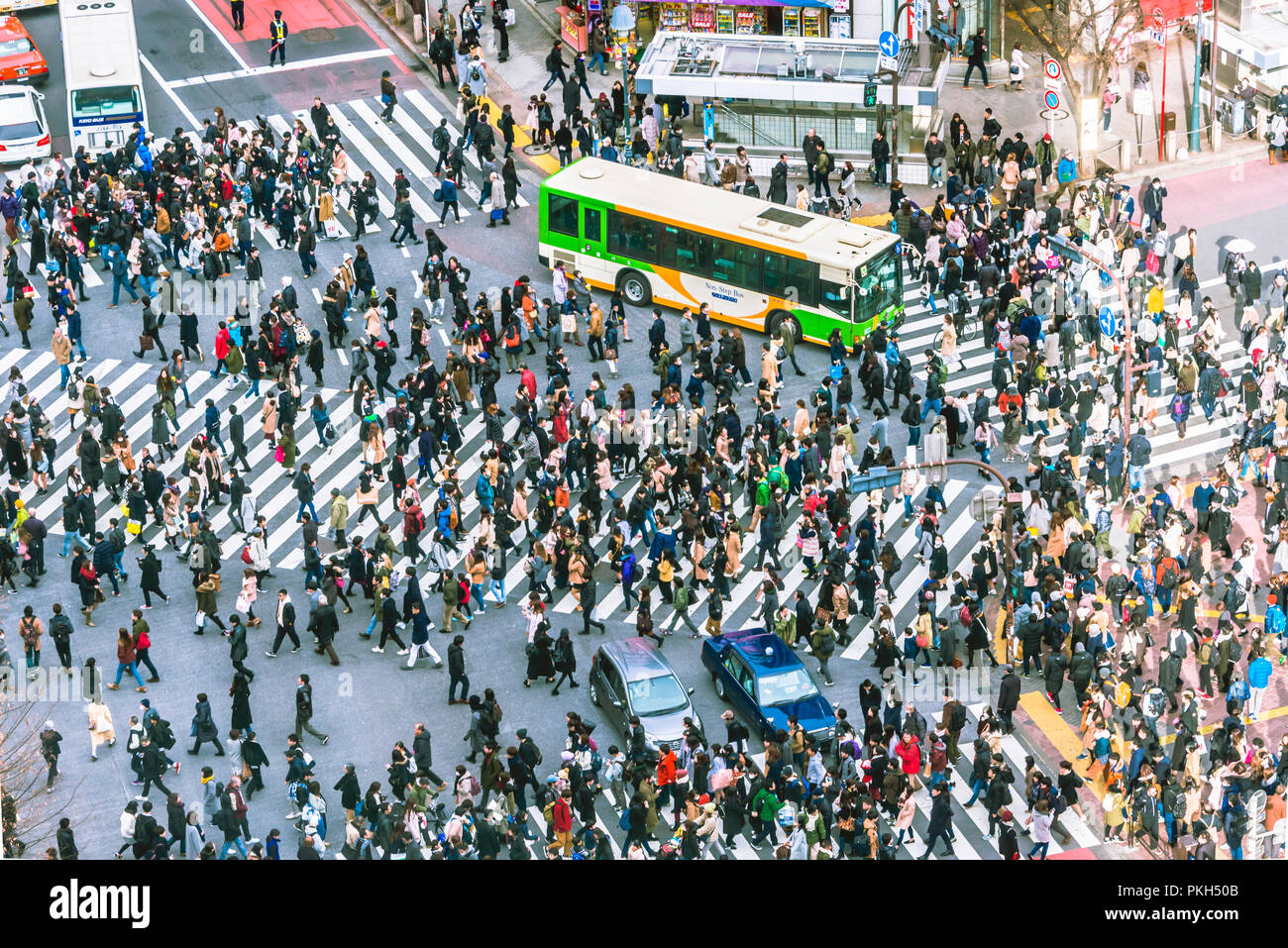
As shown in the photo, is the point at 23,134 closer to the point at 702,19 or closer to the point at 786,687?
the point at 702,19

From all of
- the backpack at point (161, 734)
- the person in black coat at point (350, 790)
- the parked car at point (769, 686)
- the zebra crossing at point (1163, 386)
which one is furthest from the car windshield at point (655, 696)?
the zebra crossing at point (1163, 386)

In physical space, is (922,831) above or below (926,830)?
below

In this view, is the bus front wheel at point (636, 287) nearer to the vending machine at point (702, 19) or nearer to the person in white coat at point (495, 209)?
the person in white coat at point (495, 209)

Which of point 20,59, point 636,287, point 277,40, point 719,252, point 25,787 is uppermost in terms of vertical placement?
point 277,40

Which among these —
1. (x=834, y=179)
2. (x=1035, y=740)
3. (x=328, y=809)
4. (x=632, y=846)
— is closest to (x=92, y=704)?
(x=328, y=809)

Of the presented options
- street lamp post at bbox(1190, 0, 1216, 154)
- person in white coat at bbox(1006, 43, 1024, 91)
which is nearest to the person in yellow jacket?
person in white coat at bbox(1006, 43, 1024, 91)

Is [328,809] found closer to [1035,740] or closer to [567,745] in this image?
[567,745]

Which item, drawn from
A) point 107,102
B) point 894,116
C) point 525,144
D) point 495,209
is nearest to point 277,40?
point 107,102
